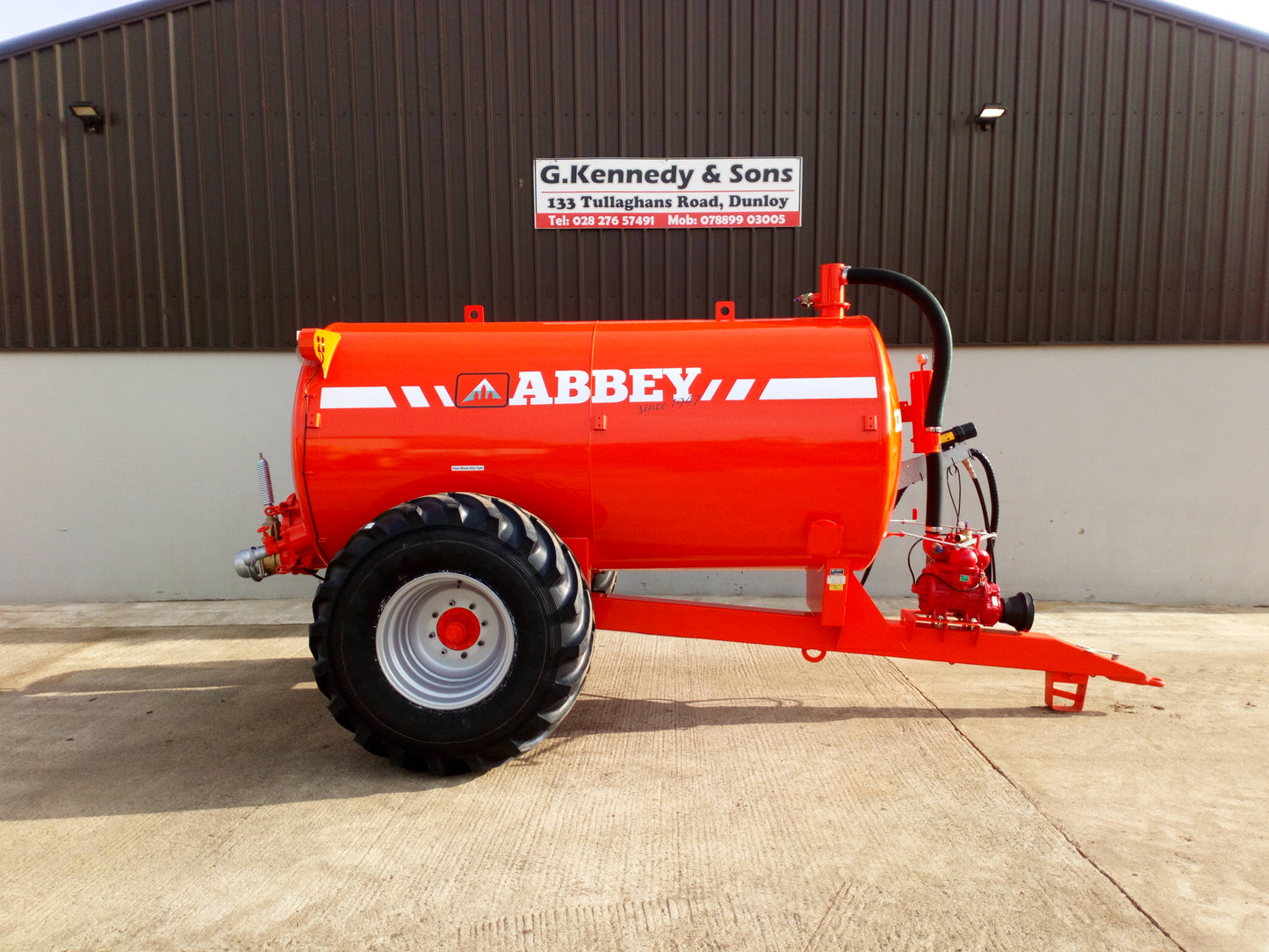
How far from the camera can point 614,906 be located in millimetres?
2598

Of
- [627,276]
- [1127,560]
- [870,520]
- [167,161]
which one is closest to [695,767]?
[870,520]

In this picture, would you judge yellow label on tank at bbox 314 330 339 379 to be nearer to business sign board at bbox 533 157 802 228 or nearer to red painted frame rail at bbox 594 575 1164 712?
red painted frame rail at bbox 594 575 1164 712

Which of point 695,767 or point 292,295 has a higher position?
point 292,295

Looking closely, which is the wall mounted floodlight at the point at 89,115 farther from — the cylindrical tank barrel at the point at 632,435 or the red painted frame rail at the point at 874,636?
the red painted frame rail at the point at 874,636

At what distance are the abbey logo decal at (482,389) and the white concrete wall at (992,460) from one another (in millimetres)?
3168

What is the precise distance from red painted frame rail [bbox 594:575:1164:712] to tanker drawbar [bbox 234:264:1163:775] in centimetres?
1

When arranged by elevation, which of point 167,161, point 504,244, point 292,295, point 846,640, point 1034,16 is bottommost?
point 846,640

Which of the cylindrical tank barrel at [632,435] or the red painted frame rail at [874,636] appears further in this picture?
the red painted frame rail at [874,636]

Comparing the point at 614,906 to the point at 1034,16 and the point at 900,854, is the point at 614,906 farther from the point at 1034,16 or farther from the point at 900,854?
the point at 1034,16

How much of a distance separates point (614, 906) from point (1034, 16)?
23.3 feet

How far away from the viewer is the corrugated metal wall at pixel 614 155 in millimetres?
6375

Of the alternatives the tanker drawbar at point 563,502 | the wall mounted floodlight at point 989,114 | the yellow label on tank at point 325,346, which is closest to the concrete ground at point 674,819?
the tanker drawbar at point 563,502

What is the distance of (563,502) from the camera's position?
3.88 meters

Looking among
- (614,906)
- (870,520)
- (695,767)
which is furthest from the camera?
(870,520)
